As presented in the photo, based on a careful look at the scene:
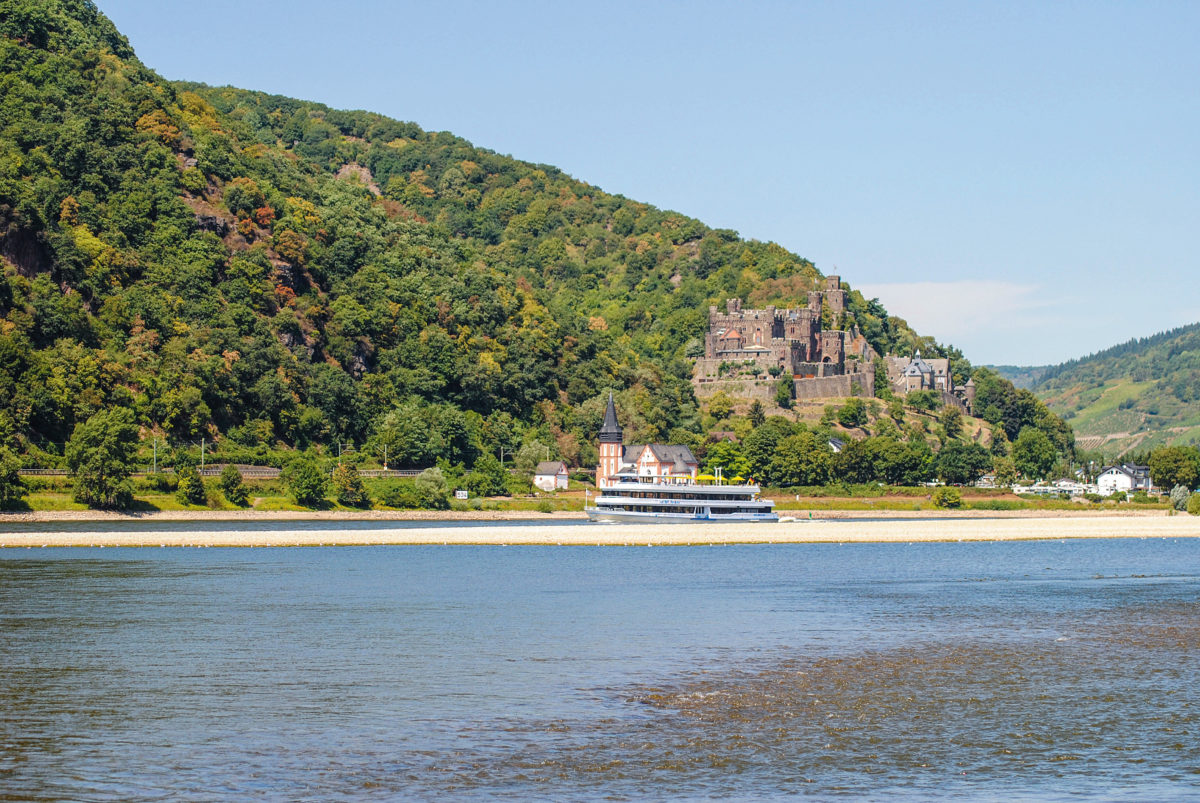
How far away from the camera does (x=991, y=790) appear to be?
867 inches

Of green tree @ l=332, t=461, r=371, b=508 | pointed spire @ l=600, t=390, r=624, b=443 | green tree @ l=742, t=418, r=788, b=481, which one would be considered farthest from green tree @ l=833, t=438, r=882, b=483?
green tree @ l=332, t=461, r=371, b=508

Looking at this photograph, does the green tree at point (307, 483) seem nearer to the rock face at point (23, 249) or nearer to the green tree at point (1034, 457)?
the rock face at point (23, 249)

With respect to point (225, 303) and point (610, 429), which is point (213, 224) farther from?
point (610, 429)

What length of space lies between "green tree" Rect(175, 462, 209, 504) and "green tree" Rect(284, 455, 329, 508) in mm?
6975

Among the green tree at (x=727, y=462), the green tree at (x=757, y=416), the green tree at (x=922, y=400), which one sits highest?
the green tree at (x=922, y=400)

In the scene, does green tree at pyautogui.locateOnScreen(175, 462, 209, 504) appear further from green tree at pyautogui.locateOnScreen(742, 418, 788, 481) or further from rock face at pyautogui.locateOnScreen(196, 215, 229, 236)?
green tree at pyautogui.locateOnScreen(742, 418, 788, 481)

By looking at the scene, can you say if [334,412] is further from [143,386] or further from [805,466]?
[805,466]

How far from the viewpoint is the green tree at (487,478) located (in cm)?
11706

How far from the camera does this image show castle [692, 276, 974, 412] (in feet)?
591

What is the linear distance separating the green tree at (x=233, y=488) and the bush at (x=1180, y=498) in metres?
85.5

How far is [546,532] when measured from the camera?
87.7 m

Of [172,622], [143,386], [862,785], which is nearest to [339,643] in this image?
[172,622]

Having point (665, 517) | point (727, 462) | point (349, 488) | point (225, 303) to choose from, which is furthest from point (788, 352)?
point (349, 488)

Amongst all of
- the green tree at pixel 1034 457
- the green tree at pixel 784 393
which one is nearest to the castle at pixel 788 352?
the green tree at pixel 784 393
